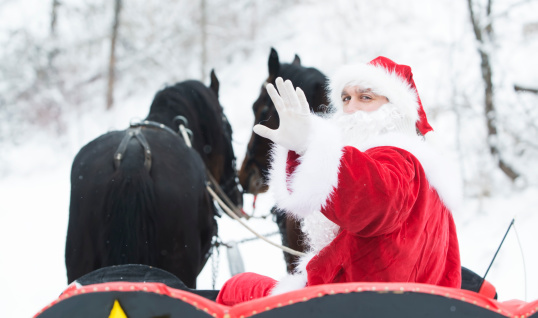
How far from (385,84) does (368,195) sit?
590mm

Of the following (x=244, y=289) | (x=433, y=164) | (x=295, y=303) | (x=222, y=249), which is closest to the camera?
(x=295, y=303)

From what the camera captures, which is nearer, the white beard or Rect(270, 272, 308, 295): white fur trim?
the white beard

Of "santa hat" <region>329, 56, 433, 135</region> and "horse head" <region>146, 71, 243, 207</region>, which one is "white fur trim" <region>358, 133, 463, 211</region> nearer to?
"santa hat" <region>329, 56, 433, 135</region>

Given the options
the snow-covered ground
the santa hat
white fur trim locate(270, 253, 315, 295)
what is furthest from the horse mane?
white fur trim locate(270, 253, 315, 295)

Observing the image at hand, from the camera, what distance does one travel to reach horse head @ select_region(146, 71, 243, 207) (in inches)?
125

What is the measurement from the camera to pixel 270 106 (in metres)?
3.11

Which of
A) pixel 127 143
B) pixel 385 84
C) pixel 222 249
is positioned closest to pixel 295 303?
pixel 385 84

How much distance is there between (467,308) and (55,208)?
9.16 meters

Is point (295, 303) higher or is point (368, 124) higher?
point (368, 124)

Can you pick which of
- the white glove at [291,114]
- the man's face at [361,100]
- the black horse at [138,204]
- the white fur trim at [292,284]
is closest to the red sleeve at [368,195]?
the white glove at [291,114]

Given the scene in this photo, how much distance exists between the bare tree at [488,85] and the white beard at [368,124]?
6.01 metres

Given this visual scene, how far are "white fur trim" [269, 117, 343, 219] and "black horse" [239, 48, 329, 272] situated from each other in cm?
114

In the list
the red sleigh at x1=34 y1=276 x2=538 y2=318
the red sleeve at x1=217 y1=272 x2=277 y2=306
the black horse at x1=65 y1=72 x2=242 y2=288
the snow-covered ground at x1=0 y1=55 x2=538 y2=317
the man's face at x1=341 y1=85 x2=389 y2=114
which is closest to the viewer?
the red sleigh at x1=34 y1=276 x2=538 y2=318

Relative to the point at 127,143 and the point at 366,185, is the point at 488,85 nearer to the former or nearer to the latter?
the point at 127,143
